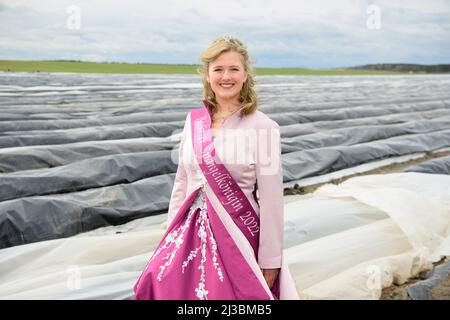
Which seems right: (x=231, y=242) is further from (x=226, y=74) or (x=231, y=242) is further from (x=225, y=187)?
(x=226, y=74)

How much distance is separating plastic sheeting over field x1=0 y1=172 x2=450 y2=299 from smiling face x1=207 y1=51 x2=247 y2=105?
99 centimetres

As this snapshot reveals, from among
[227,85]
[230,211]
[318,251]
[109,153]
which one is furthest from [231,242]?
[109,153]

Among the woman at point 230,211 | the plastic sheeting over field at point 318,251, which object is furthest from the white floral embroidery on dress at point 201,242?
the plastic sheeting over field at point 318,251

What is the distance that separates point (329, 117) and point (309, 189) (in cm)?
363

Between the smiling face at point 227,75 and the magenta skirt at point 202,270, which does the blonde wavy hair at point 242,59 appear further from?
the magenta skirt at point 202,270

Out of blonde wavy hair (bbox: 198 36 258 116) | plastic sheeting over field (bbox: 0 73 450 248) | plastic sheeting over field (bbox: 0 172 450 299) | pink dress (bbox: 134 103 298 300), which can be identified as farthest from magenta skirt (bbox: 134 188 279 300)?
plastic sheeting over field (bbox: 0 73 450 248)

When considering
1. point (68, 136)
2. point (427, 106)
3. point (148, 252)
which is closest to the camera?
point (148, 252)

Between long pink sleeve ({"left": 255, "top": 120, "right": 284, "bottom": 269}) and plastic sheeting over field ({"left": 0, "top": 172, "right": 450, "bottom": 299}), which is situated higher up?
long pink sleeve ({"left": 255, "top": 120, "right": 284, "bottom": 269})

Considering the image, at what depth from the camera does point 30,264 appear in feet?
8.07

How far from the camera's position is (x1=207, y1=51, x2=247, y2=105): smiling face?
161 centimetres

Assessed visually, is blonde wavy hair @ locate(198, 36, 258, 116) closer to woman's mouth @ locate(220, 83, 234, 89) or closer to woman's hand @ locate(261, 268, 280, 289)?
woman's mouth @ locate(220, 83, 234, 89)

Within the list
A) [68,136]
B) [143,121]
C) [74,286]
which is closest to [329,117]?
[143,121]

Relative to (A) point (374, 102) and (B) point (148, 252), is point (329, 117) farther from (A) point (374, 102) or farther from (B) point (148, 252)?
(B) point (148, 252)

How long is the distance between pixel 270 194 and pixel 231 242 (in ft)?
0.64
